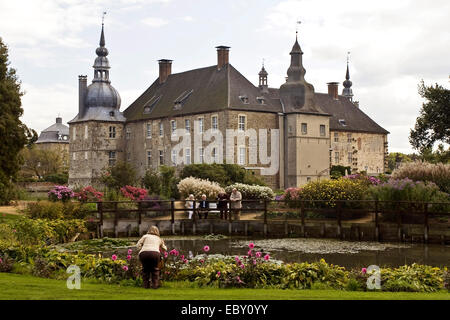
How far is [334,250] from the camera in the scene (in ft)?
69.9

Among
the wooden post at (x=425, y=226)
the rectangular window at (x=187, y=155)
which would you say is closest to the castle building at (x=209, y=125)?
the rectangular window at (x=187, y=155)

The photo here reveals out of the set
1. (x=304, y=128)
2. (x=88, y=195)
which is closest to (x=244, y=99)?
(x=304, y=128)

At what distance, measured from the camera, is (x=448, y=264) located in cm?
1775

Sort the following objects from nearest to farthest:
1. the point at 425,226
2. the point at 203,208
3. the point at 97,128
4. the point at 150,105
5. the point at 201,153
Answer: the point at 425,226 → the point at 203,208 → the point at 201,153 → the point at 150,105 → the point at 97,128

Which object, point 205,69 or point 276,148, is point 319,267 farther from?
point 205,69

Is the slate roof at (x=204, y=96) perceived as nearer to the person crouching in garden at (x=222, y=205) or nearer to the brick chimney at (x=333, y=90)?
the brick chimney at (x=333, y=90)

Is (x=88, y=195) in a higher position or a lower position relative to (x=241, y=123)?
lower

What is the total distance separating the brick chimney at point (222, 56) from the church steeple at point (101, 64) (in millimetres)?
11706

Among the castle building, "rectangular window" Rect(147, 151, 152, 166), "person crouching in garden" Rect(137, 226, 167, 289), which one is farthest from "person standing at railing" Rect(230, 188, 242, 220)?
"rectangular window" Rect(147, 151, 152, 166)

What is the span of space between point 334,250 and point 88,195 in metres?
14.2

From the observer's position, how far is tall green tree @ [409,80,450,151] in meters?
38.4

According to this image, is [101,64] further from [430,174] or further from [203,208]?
[430,174]

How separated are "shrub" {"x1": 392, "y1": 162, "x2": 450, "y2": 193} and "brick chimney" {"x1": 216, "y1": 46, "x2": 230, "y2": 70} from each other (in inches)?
1115
